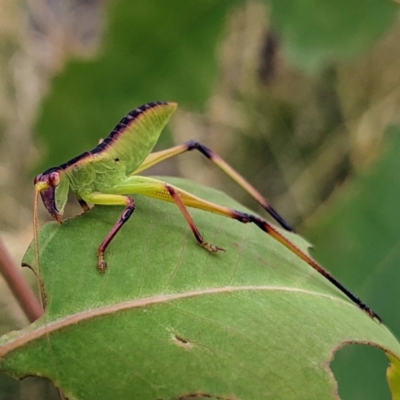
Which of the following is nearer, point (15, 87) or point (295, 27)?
point (295, 27)

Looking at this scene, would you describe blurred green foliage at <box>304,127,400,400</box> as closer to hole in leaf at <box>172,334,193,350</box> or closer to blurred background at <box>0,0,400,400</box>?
blurred background at <box>0,0,400,400</box>

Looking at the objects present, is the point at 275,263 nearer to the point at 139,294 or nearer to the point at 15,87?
the point at 139,294

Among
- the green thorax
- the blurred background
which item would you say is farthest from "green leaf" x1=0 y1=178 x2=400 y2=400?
the blurred background

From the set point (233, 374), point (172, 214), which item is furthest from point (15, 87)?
point (233, 374)

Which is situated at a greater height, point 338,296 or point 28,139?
point 338,296

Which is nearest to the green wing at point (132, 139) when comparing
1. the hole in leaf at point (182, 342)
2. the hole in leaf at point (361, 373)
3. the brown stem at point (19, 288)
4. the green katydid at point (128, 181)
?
the green katydid at point (128, 181)

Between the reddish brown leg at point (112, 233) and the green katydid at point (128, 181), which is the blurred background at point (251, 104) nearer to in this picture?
the green katydid at point (128, 181)

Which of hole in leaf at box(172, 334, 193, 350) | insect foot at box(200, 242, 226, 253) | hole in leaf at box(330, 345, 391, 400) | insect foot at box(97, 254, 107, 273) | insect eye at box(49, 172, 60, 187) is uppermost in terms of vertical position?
insect foot at box(200, 242, 226, 253)
